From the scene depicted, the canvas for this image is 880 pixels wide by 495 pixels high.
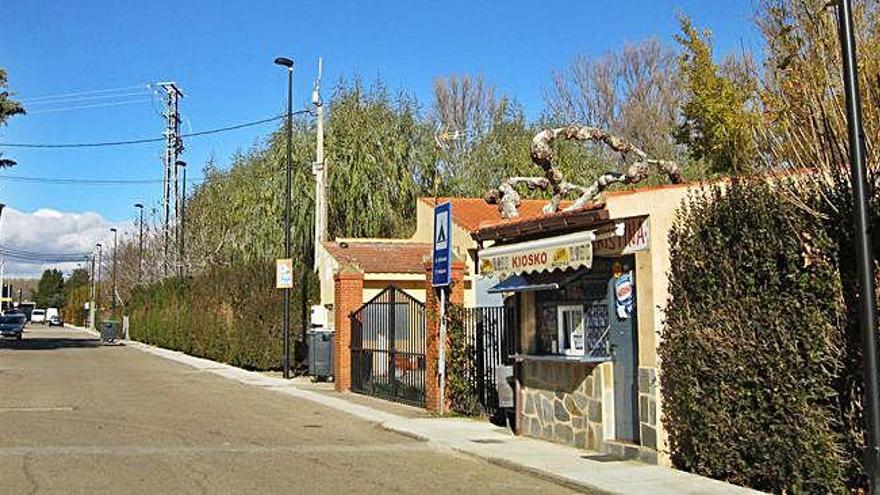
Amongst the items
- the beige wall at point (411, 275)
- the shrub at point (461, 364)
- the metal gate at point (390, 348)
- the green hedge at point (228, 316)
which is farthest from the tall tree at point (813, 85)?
the green hedge at point (228, 316)

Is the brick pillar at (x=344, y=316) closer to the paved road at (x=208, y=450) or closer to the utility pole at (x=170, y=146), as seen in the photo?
the paved road at (x=208, y=450)

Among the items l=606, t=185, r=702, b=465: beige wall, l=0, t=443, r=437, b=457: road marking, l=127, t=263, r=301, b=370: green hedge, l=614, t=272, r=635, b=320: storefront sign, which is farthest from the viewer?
l=127, t=263, r=301, b=370: green hedge

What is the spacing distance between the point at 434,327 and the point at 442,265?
1.50 m

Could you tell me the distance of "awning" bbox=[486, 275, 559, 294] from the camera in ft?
43.7

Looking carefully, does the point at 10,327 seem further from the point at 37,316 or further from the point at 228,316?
the point at 37,316

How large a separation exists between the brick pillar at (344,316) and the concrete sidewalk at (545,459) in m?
3.29

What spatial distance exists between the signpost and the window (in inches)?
148

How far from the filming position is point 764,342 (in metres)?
9.86

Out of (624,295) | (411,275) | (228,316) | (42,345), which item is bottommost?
(42,345)

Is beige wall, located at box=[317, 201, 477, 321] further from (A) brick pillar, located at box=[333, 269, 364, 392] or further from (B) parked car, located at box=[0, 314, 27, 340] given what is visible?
(B) parked car, located at box=[0, 314, 27, 340]

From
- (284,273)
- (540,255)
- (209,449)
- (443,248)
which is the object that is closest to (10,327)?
(284,273)

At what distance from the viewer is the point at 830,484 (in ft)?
29.8

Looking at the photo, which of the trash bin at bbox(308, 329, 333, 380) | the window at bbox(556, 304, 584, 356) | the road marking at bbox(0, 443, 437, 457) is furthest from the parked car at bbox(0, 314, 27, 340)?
the window at bbox(556, 304, 584, 356)

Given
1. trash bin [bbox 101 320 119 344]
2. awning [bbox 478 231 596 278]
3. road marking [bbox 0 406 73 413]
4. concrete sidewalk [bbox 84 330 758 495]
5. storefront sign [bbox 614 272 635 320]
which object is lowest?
concrete sidewalk [bbox 84 330 758 495]
